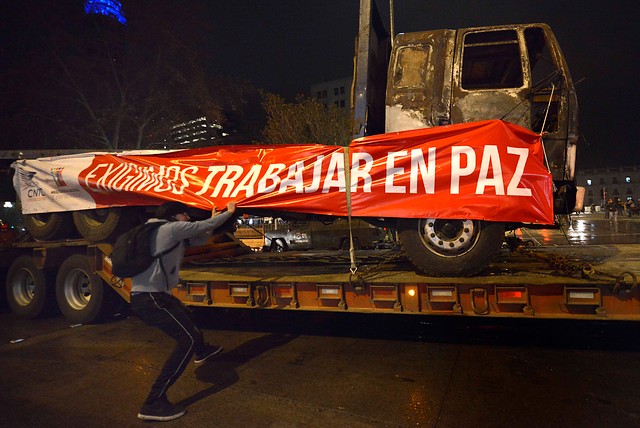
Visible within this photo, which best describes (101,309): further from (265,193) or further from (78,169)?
(265,193)

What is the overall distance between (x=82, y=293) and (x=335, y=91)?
8322cm

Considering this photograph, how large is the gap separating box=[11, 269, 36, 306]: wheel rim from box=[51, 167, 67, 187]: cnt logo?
8.07 feet

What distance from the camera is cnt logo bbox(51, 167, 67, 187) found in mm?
5992

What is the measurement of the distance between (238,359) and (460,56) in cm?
452

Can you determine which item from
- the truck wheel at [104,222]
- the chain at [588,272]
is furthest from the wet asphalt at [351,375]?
the truck wheel at [104,222]

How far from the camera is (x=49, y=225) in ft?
21.5

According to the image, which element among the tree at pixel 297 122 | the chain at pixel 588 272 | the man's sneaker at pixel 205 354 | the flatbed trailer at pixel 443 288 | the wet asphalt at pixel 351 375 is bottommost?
the wet asphalt at pixel 351 375

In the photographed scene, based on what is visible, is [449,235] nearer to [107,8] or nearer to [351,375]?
[351,375]

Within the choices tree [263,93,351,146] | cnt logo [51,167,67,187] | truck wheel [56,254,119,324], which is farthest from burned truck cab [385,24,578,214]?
tree [263,93,351,146]

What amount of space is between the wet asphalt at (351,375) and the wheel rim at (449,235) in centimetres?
128

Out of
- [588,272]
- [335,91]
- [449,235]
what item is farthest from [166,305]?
[335,91]

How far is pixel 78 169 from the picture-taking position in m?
5.87

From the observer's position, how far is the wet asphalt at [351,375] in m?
3.39

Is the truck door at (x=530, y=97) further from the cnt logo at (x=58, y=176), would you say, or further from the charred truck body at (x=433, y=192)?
the cnt logo at (x=58, y=176)
